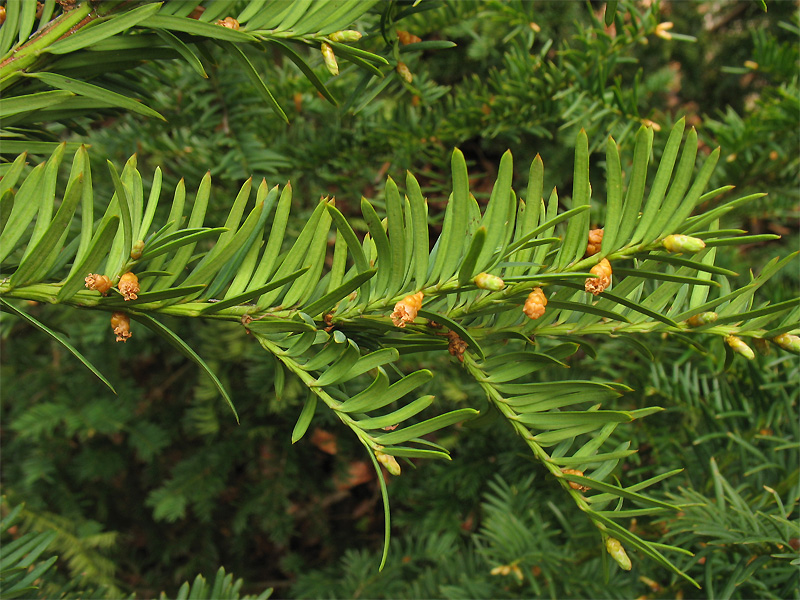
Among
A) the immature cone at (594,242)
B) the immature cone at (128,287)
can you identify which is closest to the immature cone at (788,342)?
the immature cone at (594,242)

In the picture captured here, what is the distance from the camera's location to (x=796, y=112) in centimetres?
64

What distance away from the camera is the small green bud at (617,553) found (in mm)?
328

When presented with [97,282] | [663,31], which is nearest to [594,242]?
[97,282]

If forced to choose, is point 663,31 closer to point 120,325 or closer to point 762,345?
point 762,345

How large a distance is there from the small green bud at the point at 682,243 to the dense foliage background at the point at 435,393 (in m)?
0.09

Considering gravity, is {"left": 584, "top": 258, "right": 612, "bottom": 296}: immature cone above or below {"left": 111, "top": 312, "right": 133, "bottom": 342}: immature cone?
below

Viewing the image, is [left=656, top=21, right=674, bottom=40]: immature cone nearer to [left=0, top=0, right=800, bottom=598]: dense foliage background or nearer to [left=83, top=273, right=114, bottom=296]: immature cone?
[left=0, top=0, right=800, bottom=598]: dense foliage background

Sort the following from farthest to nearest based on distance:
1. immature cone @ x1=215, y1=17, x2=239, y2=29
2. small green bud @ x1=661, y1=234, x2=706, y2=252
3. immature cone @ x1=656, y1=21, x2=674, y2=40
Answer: immature cone @ x1=656, y1=21, x2=674, y2=40 < immature cone @ x1=215, y1=17, x2=239, y2=29 < small green bud @ x1=661, y1=234, x2=706, y2=252

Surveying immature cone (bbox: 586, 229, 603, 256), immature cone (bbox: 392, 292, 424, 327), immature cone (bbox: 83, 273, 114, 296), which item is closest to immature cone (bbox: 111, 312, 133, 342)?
immature cone (bbox: 83, 273, 114, 296)

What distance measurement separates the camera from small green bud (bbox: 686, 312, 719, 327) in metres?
0.32

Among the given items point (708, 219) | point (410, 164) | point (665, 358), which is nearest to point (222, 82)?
point (410, 164)

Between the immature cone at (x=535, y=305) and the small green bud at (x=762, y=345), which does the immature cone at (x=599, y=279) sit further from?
the small green bud at (x=762, y=345)

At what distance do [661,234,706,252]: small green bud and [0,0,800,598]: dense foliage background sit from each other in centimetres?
9

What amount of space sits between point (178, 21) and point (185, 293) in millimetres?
175
